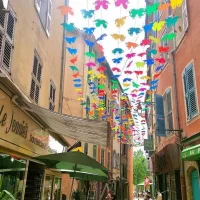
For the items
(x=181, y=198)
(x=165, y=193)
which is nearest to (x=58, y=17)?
(x=181, y=198)

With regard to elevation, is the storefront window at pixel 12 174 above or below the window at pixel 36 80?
below

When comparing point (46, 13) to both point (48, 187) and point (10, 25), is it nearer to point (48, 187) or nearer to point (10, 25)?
point (10, 25)

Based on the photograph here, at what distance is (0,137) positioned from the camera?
16.6ft

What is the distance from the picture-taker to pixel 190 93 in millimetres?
9297

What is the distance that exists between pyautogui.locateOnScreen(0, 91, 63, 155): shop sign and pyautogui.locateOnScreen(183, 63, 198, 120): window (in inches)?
198

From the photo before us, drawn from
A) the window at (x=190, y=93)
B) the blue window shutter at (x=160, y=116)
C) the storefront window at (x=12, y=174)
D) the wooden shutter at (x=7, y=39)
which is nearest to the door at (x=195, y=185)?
the window at (x=190, y=93)

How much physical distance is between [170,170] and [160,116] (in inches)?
100

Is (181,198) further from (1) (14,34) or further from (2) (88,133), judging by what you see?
(1) (14,34)

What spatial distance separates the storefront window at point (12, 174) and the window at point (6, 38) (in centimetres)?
193

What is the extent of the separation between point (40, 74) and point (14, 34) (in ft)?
7.85

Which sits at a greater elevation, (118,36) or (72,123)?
(118,36)

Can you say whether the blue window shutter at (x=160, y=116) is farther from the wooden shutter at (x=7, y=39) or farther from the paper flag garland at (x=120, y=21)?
the wooden shutter at (x=7, y=39)

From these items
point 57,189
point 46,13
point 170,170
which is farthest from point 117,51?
point 57,189

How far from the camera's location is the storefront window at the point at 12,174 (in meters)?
5.57
